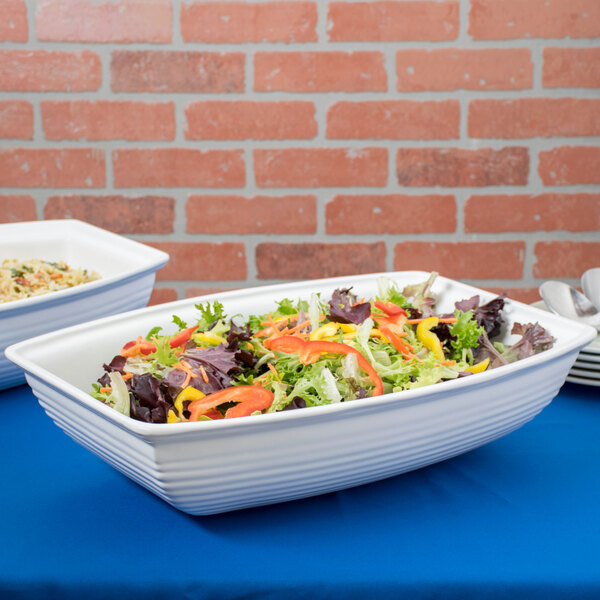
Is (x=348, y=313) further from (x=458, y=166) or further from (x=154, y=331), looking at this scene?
(x=458, y=166)

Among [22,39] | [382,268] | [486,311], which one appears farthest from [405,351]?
[22,39]

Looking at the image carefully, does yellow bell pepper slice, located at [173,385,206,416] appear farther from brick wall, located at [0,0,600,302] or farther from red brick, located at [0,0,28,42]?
red brick, located at [0,0,28,42]

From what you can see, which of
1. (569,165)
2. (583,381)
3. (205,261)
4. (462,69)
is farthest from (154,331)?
(569,165)

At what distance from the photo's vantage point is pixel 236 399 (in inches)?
29.2

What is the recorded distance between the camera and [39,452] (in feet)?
2.85

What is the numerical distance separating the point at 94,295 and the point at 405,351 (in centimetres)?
45

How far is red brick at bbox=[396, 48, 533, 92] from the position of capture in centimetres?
196

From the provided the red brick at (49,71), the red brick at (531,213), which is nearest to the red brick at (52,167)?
the red brick at (49,71)

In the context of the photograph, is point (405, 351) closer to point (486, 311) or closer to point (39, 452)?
point (486, 311)

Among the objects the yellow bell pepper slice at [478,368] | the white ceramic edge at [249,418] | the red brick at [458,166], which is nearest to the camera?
the white ceramic edge at [249,418]

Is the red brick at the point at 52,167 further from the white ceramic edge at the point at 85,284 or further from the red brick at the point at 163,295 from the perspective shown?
the white ceramic edge at the point at 85,284

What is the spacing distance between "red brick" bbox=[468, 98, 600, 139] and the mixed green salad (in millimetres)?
1127

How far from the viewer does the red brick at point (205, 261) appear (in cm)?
207

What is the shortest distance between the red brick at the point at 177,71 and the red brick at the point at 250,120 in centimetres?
5
